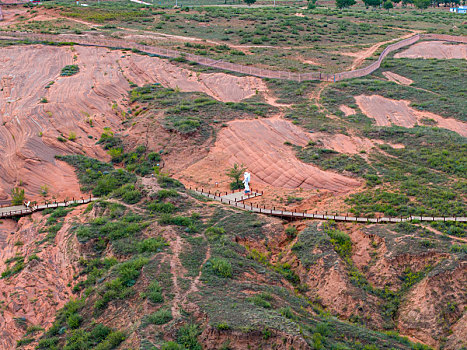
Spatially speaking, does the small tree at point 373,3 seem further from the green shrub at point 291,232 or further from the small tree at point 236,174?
the green shrub at point 291,232

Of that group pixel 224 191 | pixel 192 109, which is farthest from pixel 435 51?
pixel 224 191

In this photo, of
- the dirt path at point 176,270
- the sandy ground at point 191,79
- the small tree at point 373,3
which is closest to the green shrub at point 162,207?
the dirt path at point 176,270

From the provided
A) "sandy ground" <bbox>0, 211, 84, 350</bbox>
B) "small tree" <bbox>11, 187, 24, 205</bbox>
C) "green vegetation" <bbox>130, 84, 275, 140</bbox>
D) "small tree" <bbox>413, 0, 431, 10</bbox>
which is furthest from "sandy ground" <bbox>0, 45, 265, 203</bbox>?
"small tree" <bbox>413, 0, 431, 10</bbox>

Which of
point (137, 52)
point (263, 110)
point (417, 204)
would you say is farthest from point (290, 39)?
point (417, 204)

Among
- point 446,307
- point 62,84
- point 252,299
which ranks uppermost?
point 62,84

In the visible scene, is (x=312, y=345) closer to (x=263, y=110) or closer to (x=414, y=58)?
A: (x=263, y=110)

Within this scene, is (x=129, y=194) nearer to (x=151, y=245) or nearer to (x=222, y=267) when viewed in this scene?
(x=151, y=245)
